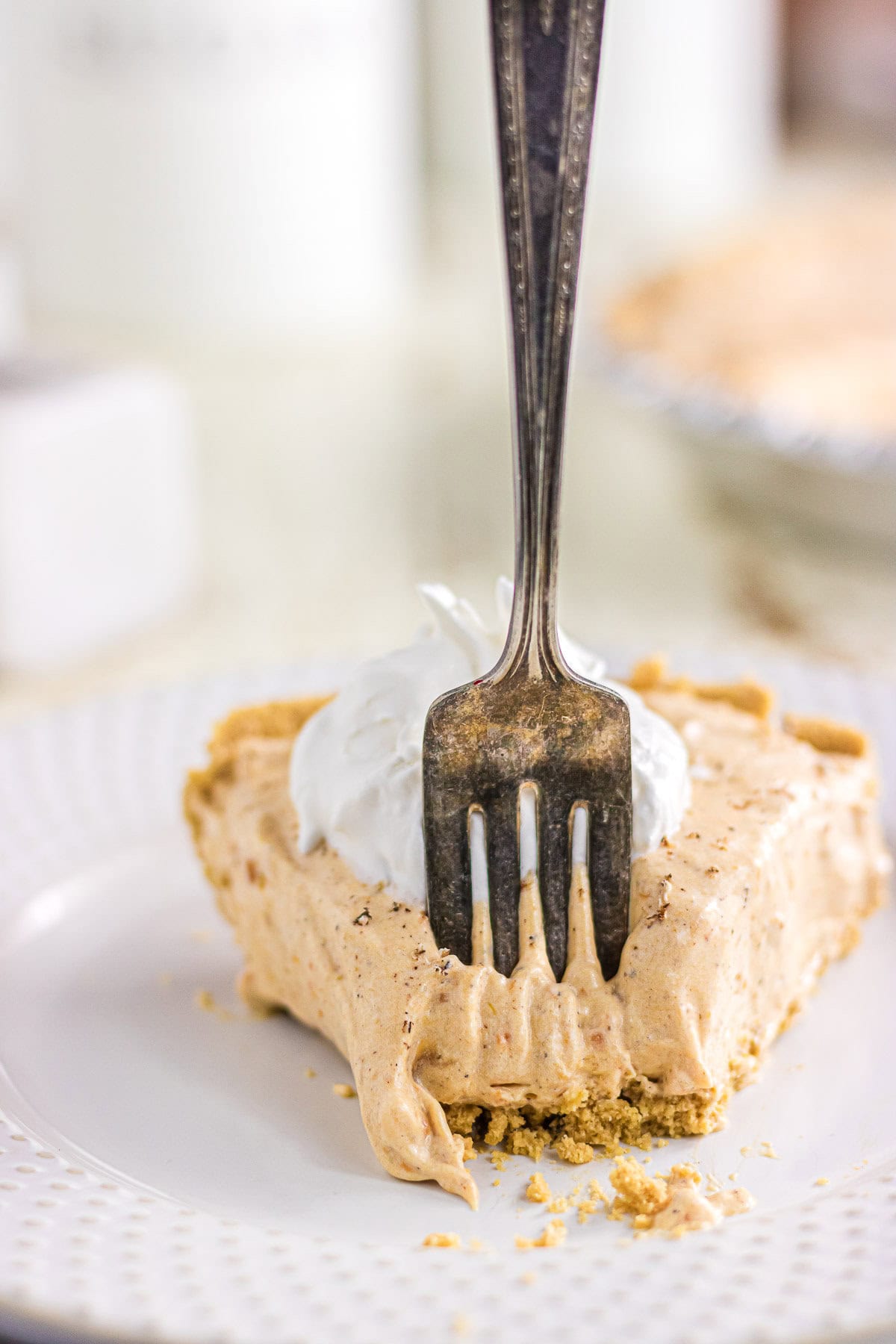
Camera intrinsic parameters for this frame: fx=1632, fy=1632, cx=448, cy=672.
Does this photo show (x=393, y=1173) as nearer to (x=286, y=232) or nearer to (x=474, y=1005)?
(x=474, y=1005)

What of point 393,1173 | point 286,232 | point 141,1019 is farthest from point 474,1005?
point 286,232

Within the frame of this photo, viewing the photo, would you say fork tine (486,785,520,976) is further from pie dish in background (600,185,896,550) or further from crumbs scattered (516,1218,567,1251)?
pie dish in background (600,185,896,550)

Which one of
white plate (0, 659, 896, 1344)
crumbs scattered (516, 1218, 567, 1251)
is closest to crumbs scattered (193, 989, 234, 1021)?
white plate (0, 659, 896, 1344)

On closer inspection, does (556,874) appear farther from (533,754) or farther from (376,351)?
(376,351)

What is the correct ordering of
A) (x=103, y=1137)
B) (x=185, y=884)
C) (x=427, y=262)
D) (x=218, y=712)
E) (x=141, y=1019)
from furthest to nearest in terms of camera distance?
(x=427, y=262) → (x=218, y=712) → (x=185, y=884) → (x=141, y=1019) → (x=103, y=1137)

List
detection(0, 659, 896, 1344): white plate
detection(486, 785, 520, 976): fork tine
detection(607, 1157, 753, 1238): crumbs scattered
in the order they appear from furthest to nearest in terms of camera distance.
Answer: detection(486, 785, 520, 976): fork tine → detection(607, 1157, 753, 1238): crumbs scattered → detection(0, 659, 896, 1344): white plate

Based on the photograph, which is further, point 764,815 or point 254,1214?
point 764,815

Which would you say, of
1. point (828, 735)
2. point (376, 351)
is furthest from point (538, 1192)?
point (376, 351)
